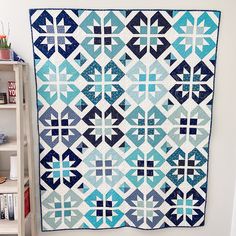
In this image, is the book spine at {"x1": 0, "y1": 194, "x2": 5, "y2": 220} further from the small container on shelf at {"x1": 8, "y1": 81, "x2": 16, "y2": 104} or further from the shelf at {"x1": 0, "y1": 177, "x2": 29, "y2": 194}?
the small container on shelf at {"x1": 8, "y1": 81, "x2": 16, "y2": 104}

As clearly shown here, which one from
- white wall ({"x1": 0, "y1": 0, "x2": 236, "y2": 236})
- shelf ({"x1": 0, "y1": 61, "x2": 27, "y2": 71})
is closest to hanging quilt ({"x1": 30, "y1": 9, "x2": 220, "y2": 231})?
white wall ({"x1": 0, "y1": 0, "x2": 236, "y2": 236})

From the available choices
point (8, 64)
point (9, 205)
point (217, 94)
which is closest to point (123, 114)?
point (217, 94)

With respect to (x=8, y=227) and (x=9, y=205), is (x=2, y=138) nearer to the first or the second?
(x=9, y=205)

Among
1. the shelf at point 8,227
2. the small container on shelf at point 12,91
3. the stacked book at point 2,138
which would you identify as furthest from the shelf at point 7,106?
the shelf at point 8,227

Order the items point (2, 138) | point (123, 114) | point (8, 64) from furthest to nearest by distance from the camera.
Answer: point (123, 114)
point (2, 138)
point (8, 64)

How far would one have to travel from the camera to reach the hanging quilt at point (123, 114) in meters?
1.61

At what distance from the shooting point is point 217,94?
67.3 inches

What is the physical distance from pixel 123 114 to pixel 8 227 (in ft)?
3.19

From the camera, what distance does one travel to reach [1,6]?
1588 mm

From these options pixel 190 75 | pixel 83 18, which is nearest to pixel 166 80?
pixel 190 75

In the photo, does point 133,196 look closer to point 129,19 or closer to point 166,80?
point 166,80

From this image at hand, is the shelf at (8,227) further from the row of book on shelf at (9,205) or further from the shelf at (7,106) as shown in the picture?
the shelf at (7,106)

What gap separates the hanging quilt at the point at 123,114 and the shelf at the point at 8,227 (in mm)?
216

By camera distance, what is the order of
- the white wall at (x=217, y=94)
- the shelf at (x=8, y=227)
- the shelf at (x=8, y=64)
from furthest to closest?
the white wall at (x=217, y=94) → the shelf at (x=8, y=227) → the shelf at (x=8, y=64)
